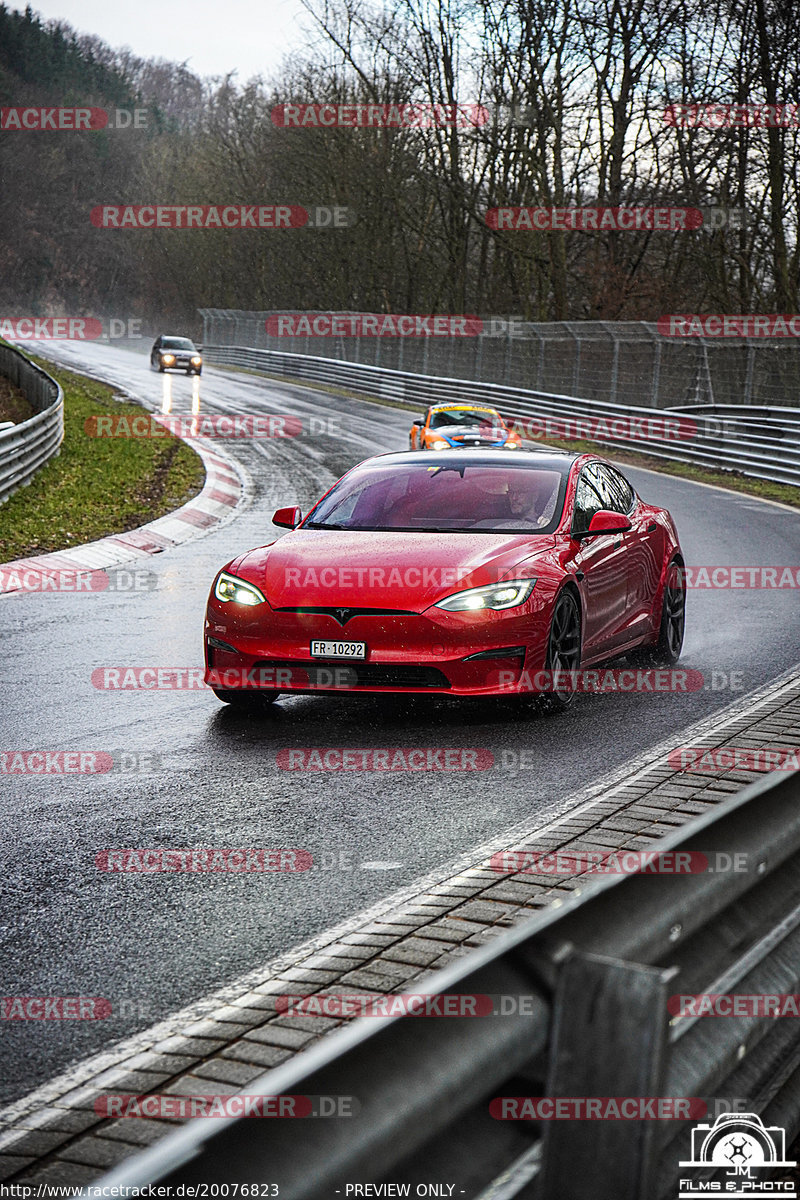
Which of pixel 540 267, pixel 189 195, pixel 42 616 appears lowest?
pixel 42 616

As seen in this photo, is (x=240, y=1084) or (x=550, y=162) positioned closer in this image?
(x=240, y=1084)

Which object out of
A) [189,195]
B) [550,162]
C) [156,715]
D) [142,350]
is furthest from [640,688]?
[189,195]

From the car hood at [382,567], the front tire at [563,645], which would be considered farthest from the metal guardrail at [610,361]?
the car hood at [382,567]

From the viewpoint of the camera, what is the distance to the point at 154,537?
18.1 m

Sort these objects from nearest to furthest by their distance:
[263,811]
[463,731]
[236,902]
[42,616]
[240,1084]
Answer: [240,1084]
[236,902]
[263,811]
[463,731]
[42,616]

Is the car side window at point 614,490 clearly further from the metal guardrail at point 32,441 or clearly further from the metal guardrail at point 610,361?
the metal guardrail at point 610,361

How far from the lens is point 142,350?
7712 centimetres

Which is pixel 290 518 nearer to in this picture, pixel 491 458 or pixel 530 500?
pixel 491 458

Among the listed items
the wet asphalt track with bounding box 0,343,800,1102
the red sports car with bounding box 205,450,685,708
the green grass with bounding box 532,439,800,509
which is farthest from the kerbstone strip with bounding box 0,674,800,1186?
the green grass with bounding box 532,439,800,509

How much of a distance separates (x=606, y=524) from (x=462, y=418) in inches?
740

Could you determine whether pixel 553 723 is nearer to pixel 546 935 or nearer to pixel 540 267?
pixel 546 935

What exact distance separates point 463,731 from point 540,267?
44417 millimetres

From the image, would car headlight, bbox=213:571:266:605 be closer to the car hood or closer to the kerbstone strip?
the car hood

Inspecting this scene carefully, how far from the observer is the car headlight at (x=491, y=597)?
8.09 metres
